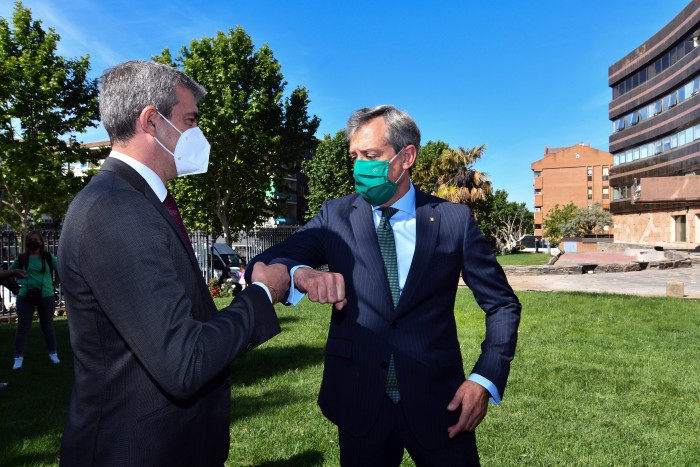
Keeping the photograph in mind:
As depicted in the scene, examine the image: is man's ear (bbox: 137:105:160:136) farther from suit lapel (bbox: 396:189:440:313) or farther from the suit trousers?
the suit trousers

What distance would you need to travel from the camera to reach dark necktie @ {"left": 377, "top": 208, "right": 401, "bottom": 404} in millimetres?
2213

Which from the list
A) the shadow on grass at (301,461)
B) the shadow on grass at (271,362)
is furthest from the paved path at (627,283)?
the shadow on grass at (301,461)

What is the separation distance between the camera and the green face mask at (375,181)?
2457 millimetres

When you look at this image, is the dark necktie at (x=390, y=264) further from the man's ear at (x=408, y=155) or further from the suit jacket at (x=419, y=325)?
the man's ear at (x=408, y=155)

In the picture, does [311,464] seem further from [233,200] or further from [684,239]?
[684,239]

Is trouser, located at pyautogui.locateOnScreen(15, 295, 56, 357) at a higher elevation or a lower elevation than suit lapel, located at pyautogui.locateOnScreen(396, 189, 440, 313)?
lower

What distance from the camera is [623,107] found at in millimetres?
57906

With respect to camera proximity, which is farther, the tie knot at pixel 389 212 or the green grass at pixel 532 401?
the green grass at pixel 532 401

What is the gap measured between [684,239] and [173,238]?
5204cm

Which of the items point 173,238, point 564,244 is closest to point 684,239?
point 564,244

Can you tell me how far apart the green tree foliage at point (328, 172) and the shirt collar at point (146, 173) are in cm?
4949

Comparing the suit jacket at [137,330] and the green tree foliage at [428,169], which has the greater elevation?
the green tree foliage at [428,169]

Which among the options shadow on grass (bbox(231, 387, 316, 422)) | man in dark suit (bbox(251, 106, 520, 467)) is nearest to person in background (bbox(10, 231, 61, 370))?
shadow on grass (bbox(231, 387, 316, 422))

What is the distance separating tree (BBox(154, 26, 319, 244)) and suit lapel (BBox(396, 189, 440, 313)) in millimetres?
29394
